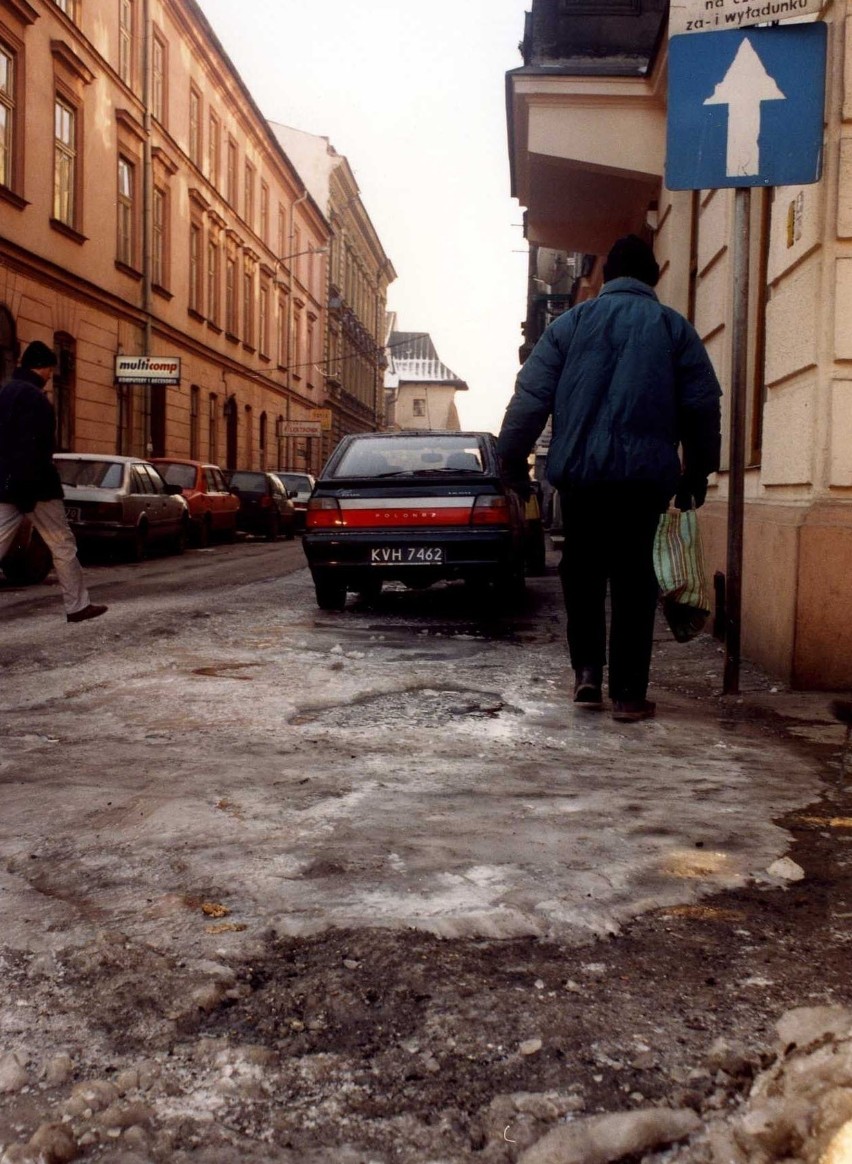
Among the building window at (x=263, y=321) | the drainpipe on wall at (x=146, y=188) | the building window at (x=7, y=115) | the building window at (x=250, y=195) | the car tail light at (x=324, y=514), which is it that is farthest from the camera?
the building window at (x=263, y=321)

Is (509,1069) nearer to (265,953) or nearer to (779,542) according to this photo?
(265,953)

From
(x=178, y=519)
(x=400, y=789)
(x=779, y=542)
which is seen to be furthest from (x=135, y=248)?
(x=400, y=789)

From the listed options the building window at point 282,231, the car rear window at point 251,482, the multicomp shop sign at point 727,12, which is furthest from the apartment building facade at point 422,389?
the multicomp shop sign at point 727,12

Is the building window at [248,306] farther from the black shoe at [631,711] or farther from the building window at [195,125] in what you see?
the black shoe at [631,711]

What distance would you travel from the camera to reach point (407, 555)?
9.69 meters

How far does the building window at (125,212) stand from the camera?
2703 cm

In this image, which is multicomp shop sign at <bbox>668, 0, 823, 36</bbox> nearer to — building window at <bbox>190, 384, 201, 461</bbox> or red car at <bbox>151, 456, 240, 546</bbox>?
red car at <bbox>151, 456, 240, 546</bbox>

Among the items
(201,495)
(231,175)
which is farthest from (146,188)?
(231,175)

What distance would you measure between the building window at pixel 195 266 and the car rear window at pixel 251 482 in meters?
6.52

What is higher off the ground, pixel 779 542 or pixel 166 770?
pixel 779 542

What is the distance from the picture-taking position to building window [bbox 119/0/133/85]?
87.9 ft

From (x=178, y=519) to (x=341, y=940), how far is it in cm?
1790

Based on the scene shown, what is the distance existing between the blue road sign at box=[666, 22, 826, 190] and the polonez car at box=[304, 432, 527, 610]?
13.4 ft

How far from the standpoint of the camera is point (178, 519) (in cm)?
2012
